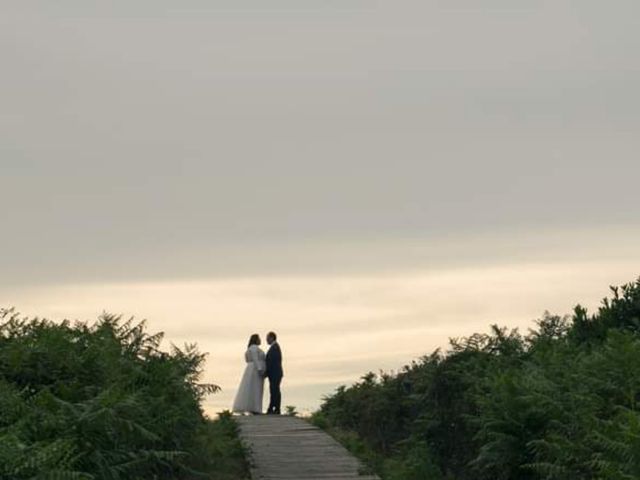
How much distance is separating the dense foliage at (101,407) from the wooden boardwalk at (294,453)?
58cm

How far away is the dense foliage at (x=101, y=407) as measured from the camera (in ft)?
46.6

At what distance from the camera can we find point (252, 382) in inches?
1356

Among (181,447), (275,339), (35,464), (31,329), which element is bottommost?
(35,464)

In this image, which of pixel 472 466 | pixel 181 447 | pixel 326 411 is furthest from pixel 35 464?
pixel 326 411

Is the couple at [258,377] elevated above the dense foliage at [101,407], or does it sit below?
above

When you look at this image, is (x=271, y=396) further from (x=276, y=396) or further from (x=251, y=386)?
(x=251, y=386)

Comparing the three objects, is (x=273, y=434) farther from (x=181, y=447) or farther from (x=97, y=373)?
(x=97, y=373)

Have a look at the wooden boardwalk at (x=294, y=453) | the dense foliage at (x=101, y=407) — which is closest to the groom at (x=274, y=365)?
the wooden boardwalk at (x=294, y=453)

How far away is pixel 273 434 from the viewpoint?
27.5 meters

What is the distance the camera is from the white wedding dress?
34375 mm

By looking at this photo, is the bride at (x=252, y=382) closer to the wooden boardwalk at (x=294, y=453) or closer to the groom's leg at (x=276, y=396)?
the groom's leg at (x=276, y=396)

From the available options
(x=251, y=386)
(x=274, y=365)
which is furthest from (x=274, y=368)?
(x=251, y=386)

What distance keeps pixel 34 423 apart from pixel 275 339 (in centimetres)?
1935

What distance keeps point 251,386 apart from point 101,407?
769 inches
